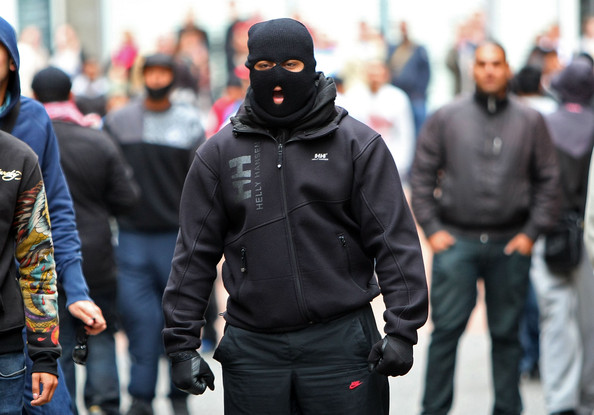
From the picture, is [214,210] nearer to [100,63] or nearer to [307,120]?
[307,120]

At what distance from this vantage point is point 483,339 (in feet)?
34.3

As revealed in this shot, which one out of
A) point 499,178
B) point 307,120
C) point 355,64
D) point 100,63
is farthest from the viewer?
point 100,63

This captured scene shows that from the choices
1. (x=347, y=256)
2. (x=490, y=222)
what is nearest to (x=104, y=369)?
(x=490, y=222)

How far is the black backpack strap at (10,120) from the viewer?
17.0 ft

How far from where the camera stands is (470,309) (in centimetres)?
729

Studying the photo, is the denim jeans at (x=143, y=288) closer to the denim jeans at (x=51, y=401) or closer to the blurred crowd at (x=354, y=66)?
the denim jeans at (x=51, y=401)

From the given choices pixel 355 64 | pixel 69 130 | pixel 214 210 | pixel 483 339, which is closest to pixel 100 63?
pixel 355 64

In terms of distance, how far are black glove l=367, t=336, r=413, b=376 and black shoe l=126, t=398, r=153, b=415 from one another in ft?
11.3

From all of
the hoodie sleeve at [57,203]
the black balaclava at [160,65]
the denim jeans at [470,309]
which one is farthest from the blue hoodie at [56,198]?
the black balaclava at [160,65]

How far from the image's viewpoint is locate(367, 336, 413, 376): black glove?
15.0 ft

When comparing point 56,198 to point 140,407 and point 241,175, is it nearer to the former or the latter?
point 241,175

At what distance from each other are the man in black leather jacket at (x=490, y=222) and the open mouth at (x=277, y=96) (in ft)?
8.78

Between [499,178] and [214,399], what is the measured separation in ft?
8.51

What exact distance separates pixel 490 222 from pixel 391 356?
277 cm
